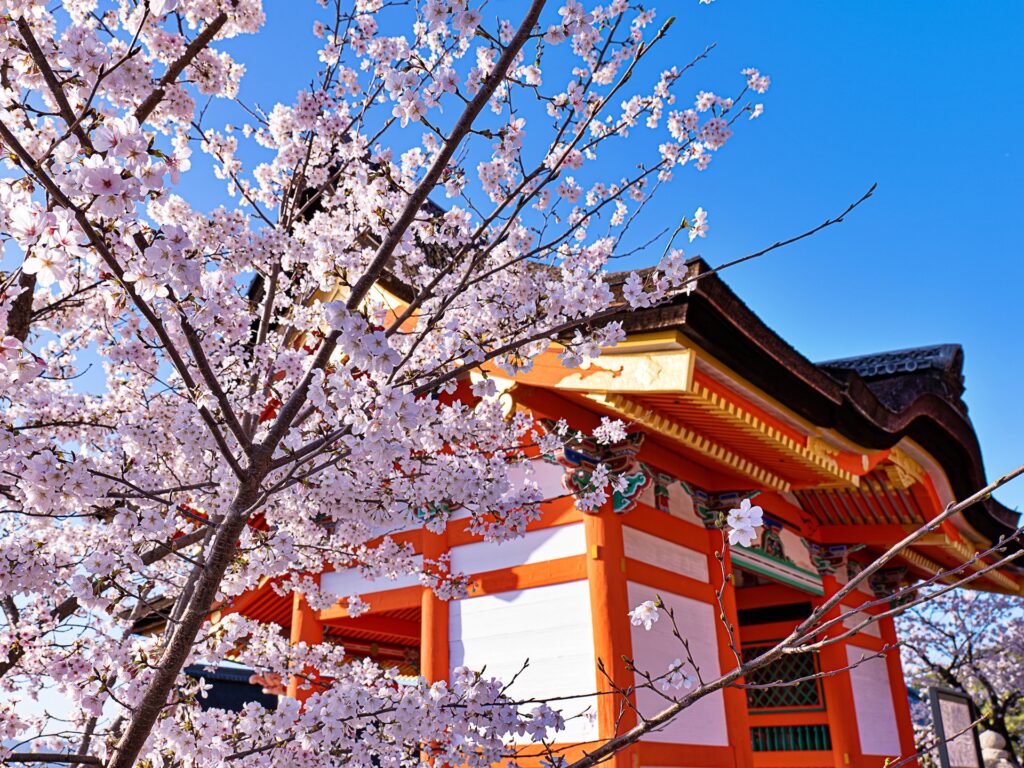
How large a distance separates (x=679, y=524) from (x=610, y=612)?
1.40m

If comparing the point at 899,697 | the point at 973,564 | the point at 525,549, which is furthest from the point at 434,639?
the point at 899,697

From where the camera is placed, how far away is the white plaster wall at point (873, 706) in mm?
8680

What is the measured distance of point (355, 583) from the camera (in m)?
6.98

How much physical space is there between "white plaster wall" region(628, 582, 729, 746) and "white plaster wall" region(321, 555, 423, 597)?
6.18 ft

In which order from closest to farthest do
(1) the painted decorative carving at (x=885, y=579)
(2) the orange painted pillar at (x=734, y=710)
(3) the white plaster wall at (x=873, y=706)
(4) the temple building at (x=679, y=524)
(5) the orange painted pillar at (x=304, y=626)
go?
(4) the temple building at (x=679, y=524) < (2) the orange painted pillar at (x=734, y=710) < (5) the orange painted pillar at (x=304, y=626) < (3) the white plaster wall at (x=873, y=706) < (1) the painted decorative carving at (x=885, y=579)

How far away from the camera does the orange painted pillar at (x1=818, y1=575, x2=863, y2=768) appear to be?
812 centimetres

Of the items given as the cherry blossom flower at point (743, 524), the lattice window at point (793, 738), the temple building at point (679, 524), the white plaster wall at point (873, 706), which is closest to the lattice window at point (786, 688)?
the temple building at point (679, 524)

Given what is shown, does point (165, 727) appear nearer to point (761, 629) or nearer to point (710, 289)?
point (710, 289)

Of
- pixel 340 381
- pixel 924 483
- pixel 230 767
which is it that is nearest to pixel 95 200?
pixel 340 381

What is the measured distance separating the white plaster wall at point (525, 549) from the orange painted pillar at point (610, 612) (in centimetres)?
16

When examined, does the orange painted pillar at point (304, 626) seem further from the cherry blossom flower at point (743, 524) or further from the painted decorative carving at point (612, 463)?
the cherry blossom flower at point (743, 524)

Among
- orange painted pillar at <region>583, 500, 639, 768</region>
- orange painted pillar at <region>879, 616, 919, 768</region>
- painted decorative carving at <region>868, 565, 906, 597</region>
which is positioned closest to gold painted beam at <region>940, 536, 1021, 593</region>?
painted decorative carving at <region>868, 565, 906, 597</region>

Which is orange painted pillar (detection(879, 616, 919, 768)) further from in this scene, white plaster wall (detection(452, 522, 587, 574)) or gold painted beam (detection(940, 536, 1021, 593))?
white plaster wall (detection(452, 522, 587, 574))

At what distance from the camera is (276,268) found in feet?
13.4
